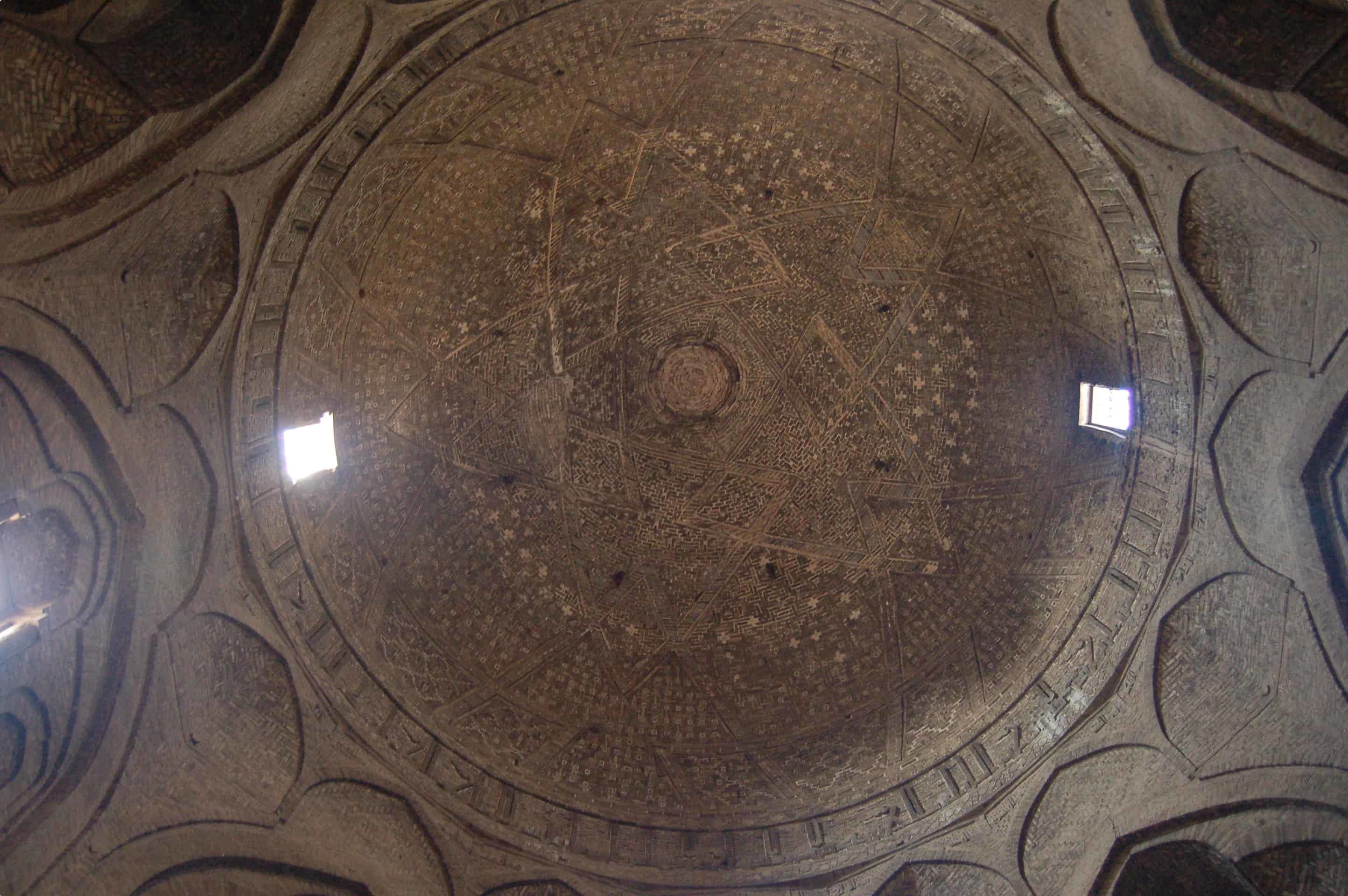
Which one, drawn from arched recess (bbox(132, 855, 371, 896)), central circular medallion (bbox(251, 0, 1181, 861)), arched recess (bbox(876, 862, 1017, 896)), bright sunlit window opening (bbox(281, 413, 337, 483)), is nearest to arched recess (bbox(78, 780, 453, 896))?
arched recess (bbox(132, 855, 371, 896))

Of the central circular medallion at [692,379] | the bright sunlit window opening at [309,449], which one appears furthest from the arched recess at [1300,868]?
the bright sunlit window opening at [309,449]

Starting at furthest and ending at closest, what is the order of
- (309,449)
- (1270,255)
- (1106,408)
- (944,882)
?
(309,449) → (1106,408) → (944,882) → (1270,255)

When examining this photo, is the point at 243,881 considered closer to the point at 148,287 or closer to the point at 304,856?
the point at 304,856

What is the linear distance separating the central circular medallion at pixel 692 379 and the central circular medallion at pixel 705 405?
4 cm

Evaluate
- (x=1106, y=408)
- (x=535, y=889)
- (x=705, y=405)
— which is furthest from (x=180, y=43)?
(x=1106, y=408)

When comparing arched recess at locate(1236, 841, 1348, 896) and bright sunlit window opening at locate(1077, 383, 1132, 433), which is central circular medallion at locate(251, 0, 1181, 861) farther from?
arched recess at locate(1236, 841, 1348, 896)

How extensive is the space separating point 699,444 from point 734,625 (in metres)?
2.22

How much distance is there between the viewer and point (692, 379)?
979cm

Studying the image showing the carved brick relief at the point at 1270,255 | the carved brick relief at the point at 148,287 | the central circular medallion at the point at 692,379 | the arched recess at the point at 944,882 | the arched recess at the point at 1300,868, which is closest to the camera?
the carved brick relief at the point at 148,287

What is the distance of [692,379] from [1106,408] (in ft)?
14.8

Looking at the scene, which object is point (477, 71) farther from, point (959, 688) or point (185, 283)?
point (959, 688)

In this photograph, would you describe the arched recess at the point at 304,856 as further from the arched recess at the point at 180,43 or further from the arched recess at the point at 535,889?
the arched recess at the point at 180,43

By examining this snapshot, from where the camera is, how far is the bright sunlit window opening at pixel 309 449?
812cm

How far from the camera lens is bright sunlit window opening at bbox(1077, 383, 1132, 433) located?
8.07 m
